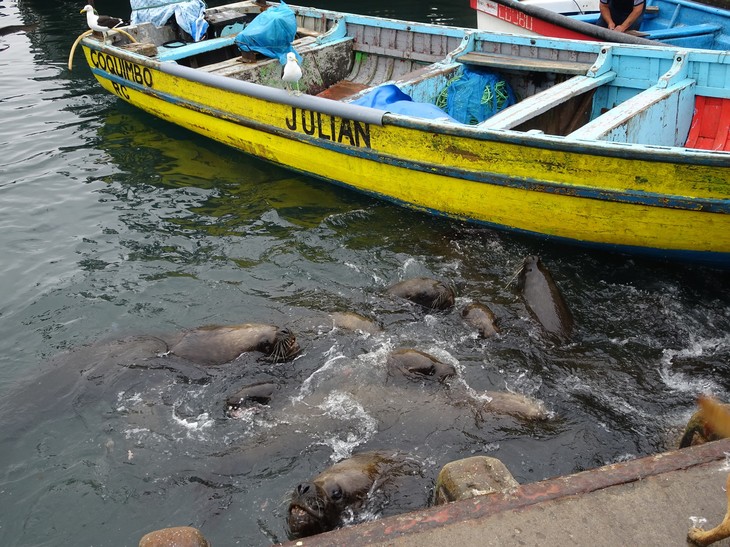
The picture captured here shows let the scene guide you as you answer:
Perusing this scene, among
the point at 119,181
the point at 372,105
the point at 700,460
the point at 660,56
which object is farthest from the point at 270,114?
the point at 700,460

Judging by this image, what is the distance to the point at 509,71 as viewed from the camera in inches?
320

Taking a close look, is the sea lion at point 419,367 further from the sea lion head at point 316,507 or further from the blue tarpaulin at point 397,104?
the blue tarpaulin at point 397,104

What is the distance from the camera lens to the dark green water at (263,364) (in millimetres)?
4402

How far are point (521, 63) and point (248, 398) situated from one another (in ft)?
17.1

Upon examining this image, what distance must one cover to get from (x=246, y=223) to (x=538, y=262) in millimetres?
3359

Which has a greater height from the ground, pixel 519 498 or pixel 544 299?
pixel 519 498

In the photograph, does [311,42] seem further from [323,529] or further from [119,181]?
[323,529]

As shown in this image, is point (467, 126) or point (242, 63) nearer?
point (467, 126)

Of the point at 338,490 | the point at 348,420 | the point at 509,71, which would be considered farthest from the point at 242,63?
the point at 338,490

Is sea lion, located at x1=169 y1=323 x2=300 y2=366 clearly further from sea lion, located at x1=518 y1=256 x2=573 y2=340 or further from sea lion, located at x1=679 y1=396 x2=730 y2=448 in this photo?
sea lion, located at x1=679 y1=396 x2=730 y2=448

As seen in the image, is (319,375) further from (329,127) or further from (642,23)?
(642,23)

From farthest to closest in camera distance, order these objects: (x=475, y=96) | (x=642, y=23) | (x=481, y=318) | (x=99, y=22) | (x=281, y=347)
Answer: (x=642, y=23)
(x=99, y=22)
(x=475, y=96)
(x=481, y=318)
(x=281, y=347)

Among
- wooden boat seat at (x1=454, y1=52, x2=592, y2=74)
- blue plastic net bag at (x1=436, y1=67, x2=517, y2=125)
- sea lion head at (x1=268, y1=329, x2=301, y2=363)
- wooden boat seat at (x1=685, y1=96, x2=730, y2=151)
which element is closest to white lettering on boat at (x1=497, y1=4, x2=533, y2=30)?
wooden boat seat at (x1=454, y1=52, x2=592, y2=74)

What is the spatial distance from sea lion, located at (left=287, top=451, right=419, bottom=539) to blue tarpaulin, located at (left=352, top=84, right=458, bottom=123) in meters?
3.85
